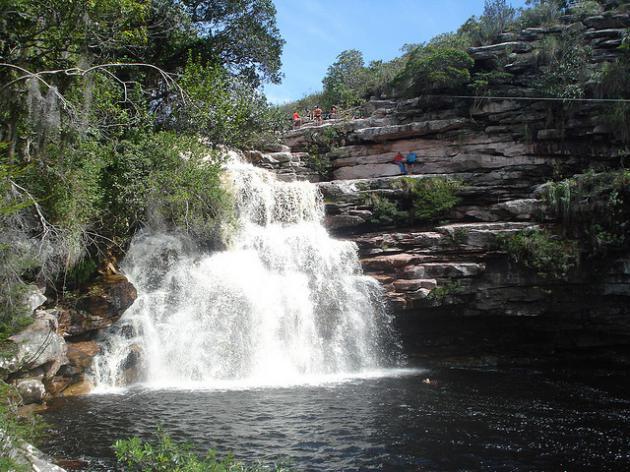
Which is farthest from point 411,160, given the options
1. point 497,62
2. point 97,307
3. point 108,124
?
point 97,307

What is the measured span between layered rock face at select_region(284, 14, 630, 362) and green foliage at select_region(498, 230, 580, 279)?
291mm

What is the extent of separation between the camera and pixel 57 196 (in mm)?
11742

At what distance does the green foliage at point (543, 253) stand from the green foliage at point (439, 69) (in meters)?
7.85

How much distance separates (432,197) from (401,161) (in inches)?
139

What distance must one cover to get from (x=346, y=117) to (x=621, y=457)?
18839mm

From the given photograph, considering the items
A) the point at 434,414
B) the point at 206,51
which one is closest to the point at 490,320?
the point at 434,414

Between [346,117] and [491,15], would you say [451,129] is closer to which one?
[346,117]

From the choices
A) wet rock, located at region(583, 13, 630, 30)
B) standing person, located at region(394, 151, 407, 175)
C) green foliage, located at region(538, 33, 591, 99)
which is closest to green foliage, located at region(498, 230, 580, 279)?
standing person, located at region(394, 151, 407, 175)

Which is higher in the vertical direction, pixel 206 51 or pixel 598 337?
pixel 206 51

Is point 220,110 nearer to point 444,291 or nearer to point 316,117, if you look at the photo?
point 316,117

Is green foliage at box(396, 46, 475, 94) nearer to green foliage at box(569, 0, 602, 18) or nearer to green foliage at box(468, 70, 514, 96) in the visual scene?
Result: green foliage at box(468, 70, 514, 96)

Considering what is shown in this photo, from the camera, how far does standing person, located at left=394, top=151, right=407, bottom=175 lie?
20559 millimetres

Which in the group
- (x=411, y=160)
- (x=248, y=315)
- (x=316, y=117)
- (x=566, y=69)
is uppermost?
(x=316, y=117)

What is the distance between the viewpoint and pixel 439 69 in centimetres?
2108
